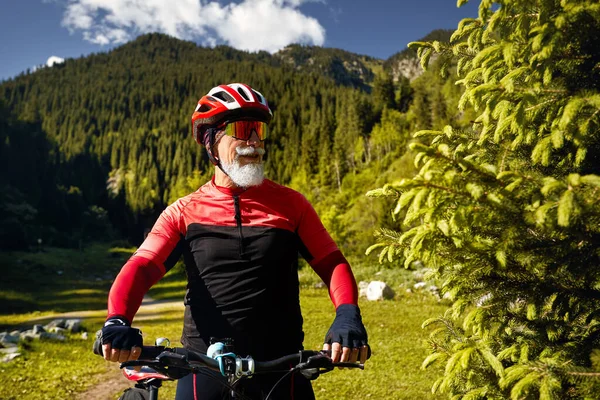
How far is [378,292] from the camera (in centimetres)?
2156

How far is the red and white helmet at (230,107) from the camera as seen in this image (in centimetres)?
330

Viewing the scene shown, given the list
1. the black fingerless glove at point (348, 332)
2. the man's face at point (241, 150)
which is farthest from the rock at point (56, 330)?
the black fingerless glove at point (348, 332)

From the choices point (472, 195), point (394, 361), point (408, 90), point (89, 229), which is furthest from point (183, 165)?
point (472, 195)

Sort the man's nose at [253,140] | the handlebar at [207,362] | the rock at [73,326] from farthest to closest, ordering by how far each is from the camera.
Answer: the rock at [73,326] → the man's nose at [253,140] → the handlebar at [207,362]

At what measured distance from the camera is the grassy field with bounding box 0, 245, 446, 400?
368 inches

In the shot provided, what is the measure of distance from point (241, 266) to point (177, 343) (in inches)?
472

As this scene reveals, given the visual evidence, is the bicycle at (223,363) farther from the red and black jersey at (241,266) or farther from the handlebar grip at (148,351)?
the red and black jersey at (241,266)

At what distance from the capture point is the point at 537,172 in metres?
3.19

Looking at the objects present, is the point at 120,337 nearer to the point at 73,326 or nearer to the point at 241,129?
the point at 241,129

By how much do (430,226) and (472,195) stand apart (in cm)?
40

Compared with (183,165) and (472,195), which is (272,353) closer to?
(472,195)

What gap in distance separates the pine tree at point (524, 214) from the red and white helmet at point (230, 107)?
1132 millimetres

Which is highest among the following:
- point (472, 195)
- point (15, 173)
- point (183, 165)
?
point (183, 165)

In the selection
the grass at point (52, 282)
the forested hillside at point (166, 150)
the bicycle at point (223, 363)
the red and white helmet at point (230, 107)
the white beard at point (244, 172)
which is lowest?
the grass at point (52, 282)
